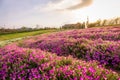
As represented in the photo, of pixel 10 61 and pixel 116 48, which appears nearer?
pixel 10 61

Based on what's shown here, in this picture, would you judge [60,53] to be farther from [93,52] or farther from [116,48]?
[116,48]

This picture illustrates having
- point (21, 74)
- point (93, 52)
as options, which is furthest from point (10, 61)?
point (93, 52)

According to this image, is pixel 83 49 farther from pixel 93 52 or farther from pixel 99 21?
pixel 99 21

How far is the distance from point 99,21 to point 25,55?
5566 cm

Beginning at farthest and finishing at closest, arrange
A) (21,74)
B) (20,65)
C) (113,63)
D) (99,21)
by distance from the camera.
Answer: (99,21)
(113,63)
(20,65)
(21,74)

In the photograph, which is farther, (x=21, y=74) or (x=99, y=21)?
(x=99, y=21)

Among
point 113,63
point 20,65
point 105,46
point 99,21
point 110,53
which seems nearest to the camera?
point 20,65

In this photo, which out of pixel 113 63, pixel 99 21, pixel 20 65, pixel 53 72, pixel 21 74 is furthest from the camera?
pixel 99 21

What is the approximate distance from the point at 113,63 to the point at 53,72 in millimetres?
3146

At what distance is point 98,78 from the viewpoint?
5043mm

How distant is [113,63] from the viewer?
310 inches

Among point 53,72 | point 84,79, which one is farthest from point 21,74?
point 84,79

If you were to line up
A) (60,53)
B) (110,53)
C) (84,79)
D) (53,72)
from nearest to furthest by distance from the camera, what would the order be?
(84,79) < (53,72) < (110,53) < (60,53)

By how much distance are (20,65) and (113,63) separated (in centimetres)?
336
